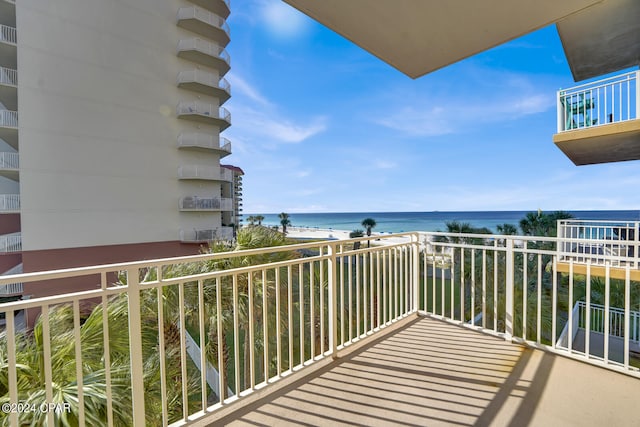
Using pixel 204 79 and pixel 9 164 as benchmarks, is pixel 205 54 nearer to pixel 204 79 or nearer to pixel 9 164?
pixel 204 79

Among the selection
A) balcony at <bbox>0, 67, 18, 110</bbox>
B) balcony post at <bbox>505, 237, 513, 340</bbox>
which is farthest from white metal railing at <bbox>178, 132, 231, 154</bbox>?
balcony post at <bbox>505, 237, 513, 340</bbox>

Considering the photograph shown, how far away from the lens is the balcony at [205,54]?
14.0 m

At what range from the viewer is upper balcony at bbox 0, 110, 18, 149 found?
10.4 m

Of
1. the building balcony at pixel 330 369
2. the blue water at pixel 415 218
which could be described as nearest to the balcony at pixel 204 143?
the building balcony at pixel 330 369

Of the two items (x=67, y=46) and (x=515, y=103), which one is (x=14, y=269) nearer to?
(x=67, y=46)

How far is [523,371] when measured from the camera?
213 centimetres

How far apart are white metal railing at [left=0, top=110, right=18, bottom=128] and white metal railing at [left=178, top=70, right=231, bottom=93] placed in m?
6.23

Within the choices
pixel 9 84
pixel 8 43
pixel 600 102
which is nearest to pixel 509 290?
pixel 600 102

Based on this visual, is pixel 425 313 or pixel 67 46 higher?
pixel 67 46

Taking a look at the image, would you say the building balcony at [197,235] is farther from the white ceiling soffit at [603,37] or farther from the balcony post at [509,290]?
the white ceiling soffit at [603,37]

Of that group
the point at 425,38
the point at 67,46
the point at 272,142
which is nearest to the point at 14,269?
the point at 67,46

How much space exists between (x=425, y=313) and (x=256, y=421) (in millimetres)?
2295

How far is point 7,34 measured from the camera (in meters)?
10.6

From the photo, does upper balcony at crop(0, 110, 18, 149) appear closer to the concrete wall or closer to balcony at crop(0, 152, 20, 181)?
the concrete wall
